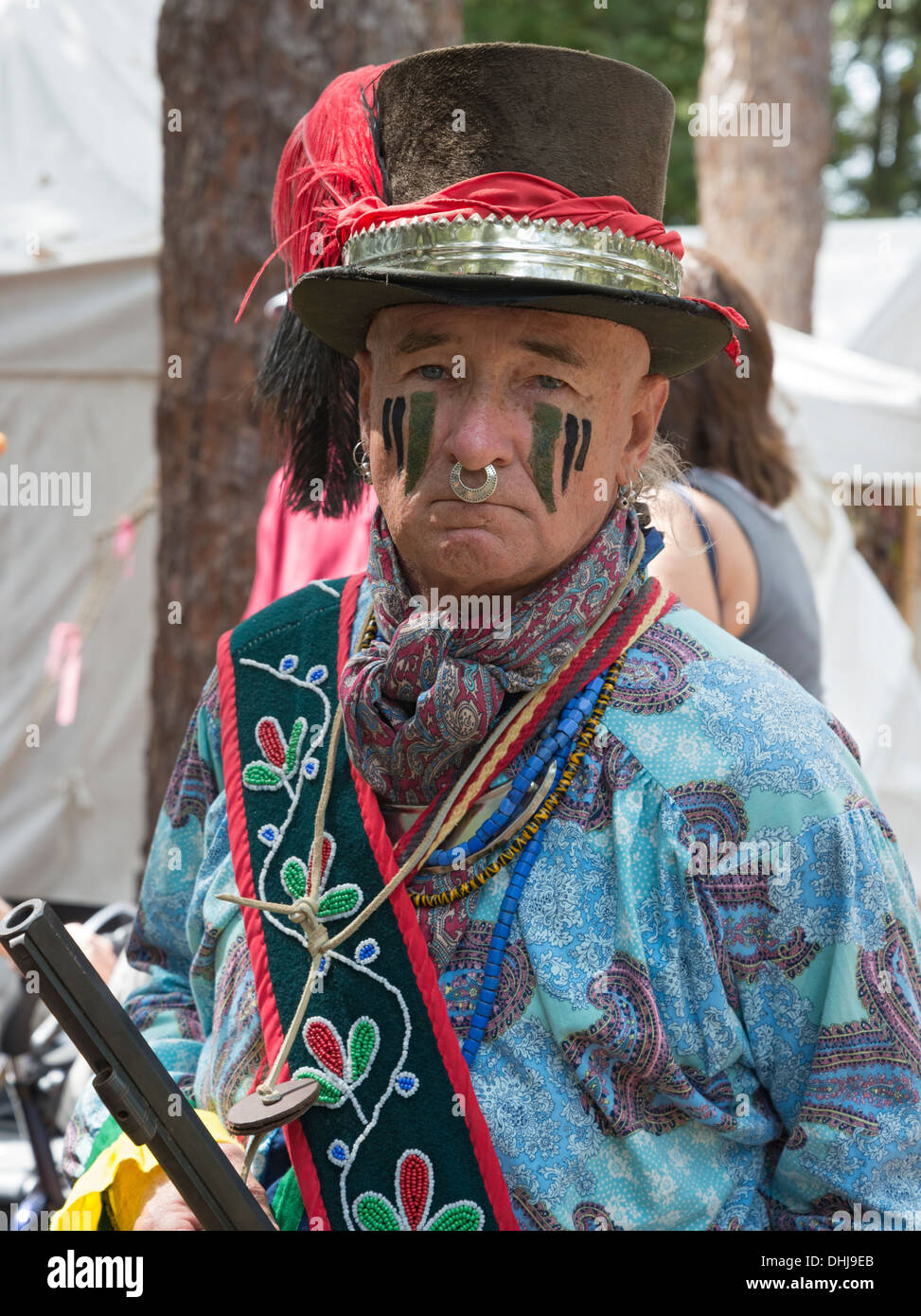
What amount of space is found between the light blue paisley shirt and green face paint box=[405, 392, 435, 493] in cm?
38

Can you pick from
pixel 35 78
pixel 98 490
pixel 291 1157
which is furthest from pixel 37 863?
pixel 291 1157

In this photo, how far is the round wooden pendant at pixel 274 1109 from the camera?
4.65ft

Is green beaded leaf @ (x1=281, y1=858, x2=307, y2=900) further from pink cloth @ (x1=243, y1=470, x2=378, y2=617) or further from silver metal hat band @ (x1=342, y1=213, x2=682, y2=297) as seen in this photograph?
pink cloth @ (x1=243, y1=470, x2=378, y2=617)

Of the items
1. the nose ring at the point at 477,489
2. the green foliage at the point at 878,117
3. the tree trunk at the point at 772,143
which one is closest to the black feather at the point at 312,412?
the nose ring at the point at 477,489

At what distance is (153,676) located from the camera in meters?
3.71

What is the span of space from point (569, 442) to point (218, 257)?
2.36 m

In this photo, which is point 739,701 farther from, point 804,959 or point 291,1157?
point 291,1157

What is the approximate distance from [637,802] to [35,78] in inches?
257

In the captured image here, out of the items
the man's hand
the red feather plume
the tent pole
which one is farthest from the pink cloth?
the tent pole

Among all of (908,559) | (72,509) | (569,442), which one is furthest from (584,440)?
(908,559)

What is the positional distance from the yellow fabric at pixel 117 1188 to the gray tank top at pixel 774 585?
1.74 m

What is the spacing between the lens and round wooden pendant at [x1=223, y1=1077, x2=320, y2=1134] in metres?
1.42

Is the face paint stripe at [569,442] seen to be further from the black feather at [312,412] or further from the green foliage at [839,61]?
the green foliage at [839,61]

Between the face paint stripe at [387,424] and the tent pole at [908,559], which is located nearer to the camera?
the face paint stripe at [387,424]
